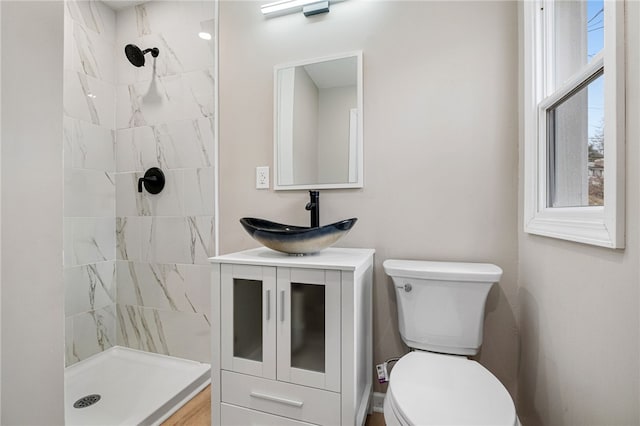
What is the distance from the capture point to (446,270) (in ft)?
3.94

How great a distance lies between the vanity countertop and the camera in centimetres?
109

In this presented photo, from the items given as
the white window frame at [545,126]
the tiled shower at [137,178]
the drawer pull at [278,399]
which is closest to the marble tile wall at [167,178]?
the tiled shower at [137,178]

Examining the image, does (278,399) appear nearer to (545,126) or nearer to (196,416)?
(196,416)

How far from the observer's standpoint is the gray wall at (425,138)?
134 centimetres

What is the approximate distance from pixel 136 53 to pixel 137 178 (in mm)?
788

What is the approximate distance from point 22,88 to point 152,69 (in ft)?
6.20

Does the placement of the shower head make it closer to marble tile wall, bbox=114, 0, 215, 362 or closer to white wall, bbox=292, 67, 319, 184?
marble tile wall, bbox=114, 0, 215, 362

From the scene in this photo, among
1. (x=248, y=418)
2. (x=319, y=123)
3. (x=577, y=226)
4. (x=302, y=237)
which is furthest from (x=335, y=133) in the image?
(x=248, y=418)

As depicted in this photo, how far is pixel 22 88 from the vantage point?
1.28ft

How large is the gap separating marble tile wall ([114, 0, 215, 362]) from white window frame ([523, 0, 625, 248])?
162cm

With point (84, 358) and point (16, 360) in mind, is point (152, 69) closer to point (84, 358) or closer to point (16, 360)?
point (84, 358)

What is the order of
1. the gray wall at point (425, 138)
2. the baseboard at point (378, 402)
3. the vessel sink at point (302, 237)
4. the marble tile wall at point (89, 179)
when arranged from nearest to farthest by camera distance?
1. the vessel sink at point (302, 237)
2. the gray wall at point (425, 138)
3. the baseboard at point (378, 402)
4. the marble tile wall at point (89, 179)

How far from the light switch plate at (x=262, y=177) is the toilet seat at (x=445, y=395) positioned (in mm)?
1123

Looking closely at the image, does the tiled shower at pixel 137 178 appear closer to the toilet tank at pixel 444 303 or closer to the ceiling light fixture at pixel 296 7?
the ceiling light fixture at pixel 296 7
